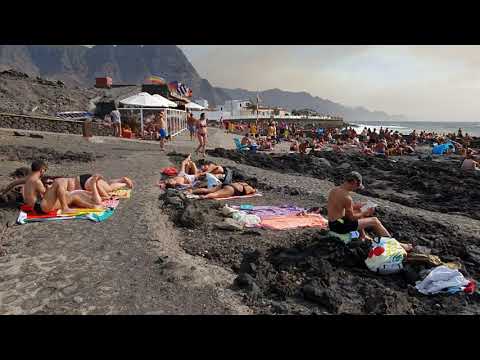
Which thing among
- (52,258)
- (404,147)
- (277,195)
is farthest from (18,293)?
(404,147)

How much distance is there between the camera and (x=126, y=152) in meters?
13.4

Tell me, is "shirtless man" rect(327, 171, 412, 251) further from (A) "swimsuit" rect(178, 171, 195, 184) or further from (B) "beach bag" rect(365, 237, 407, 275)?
(A) "swimsuit" rect(178, 171, 195, 184)

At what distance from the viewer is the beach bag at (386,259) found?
13.8 feet

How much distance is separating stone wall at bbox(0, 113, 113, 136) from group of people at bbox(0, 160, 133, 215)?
11.7 m

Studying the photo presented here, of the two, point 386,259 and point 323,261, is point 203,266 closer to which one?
point 323,261

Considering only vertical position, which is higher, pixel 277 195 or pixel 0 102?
pixel 0 102

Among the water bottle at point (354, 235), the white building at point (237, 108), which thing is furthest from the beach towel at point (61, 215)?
the white building at point (237, 108)

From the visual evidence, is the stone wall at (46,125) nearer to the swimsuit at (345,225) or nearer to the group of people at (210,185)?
the group of people at (210,185)

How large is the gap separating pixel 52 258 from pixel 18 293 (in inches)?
32.7

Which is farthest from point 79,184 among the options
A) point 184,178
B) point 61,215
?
point 184,178
